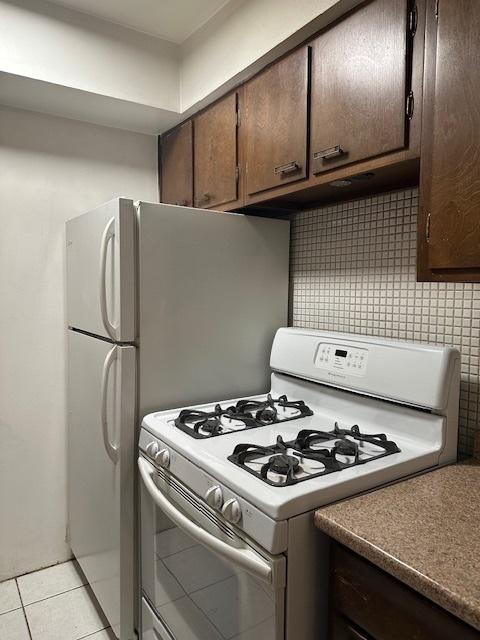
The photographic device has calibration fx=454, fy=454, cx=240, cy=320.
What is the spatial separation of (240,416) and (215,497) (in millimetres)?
456

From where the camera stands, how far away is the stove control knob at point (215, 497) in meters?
1.09

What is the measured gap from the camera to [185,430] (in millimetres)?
1404

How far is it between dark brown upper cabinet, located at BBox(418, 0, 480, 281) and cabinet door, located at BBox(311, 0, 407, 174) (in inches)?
3.4

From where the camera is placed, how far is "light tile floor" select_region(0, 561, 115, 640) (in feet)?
5.98

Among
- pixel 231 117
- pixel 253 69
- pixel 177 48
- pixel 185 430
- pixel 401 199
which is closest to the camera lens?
pixel 185 430

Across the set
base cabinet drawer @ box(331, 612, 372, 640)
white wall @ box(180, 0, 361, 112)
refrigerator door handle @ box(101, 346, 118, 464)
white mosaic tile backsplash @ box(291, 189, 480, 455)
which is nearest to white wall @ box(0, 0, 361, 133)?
white wall @ box(180, 0, 361, 112)

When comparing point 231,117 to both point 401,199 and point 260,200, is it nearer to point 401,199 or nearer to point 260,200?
point 260,200

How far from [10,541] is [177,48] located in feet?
7.92

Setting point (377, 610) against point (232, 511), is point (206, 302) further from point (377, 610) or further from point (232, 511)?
point (377, 610)

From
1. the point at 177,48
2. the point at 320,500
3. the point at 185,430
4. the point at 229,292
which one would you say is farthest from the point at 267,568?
the point at 177,48

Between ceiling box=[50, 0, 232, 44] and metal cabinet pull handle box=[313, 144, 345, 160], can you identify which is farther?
ceiling box=[50, 0, 232, 44]

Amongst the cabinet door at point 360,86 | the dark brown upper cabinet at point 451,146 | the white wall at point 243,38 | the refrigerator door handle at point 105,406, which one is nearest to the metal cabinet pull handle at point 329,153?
the cabinet door at point 360,86

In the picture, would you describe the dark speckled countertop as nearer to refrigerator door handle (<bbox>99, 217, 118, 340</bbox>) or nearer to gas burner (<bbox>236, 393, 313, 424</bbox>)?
gas burner (<bbox>236, 393, 313, 424</bbox>)

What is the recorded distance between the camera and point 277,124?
1546 mm
